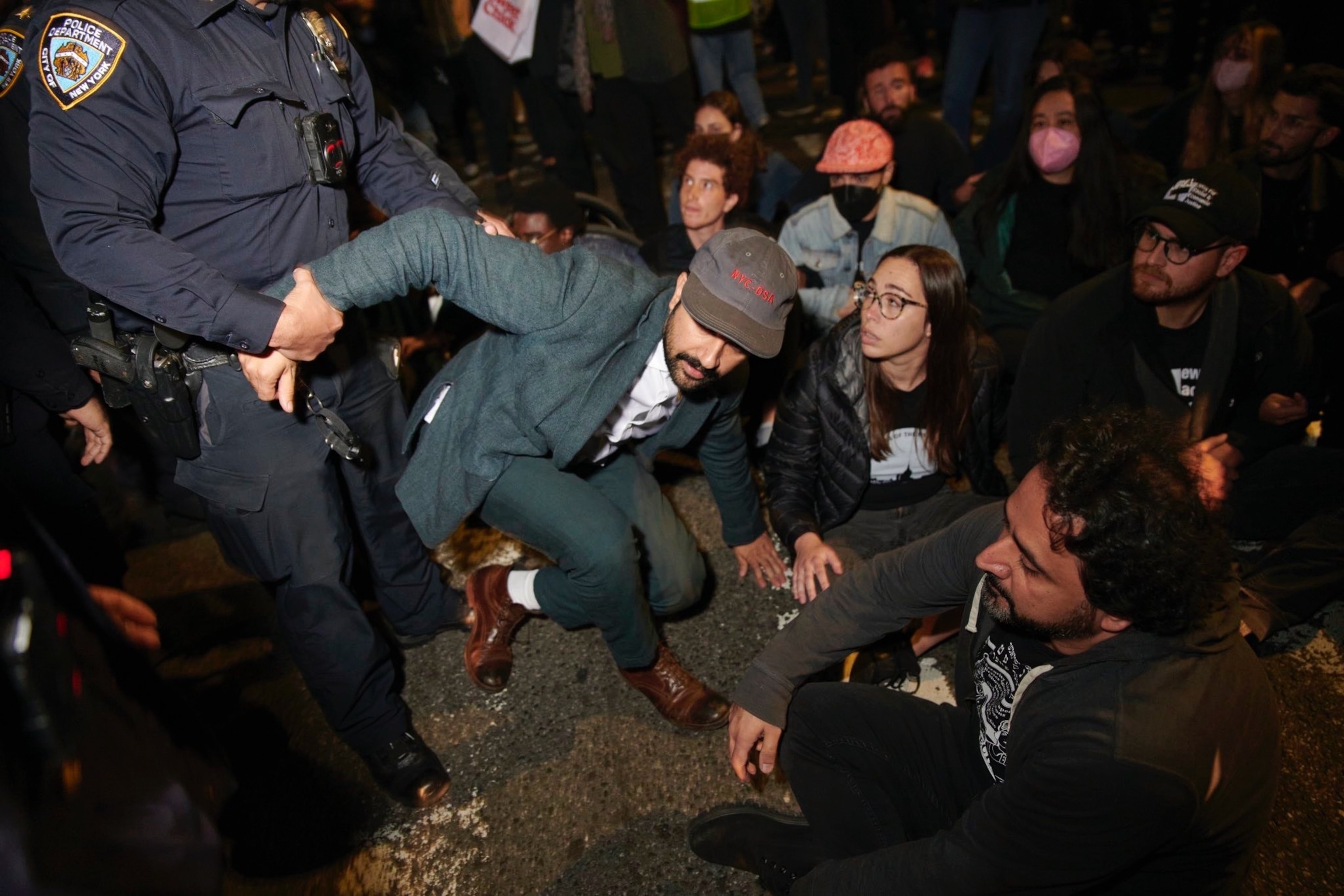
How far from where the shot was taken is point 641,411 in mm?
2324

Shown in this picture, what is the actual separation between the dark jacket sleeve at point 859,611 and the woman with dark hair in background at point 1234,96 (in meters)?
3.24

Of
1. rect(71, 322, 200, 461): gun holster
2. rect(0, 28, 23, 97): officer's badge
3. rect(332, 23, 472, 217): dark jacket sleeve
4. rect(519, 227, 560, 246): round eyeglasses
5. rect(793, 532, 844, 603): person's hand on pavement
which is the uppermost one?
rect(0, 28, 23, 97): officer's badge

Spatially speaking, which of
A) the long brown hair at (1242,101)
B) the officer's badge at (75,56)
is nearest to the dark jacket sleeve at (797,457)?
the officer's badge at (75,56)

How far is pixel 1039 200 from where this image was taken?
3.73 metres

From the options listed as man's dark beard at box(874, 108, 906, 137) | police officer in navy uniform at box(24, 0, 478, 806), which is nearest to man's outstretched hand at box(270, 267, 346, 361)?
police officer in navy uniform at box(24, 0, 478, 806)

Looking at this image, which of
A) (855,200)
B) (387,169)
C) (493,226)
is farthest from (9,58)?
(855,200)

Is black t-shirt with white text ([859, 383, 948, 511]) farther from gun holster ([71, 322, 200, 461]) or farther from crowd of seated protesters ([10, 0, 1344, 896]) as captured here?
gun holster ([71, 322, 200, 461])

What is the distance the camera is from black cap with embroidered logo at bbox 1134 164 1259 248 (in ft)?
8.18

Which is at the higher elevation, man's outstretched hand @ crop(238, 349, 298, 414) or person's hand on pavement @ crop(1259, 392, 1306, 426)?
man's outstretched hand @ crop(238, 349, 298, 414)

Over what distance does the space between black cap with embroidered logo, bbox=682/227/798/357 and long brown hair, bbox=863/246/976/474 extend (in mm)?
691

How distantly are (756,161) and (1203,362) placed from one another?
2.30m

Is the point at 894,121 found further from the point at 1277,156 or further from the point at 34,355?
the point at 34,355

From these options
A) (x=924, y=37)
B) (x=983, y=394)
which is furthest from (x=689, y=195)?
(x=924, y=37)

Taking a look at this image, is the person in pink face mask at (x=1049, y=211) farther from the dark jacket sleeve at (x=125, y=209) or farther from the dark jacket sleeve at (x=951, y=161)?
the dark jacket sleeve at (x=125, y=209)
